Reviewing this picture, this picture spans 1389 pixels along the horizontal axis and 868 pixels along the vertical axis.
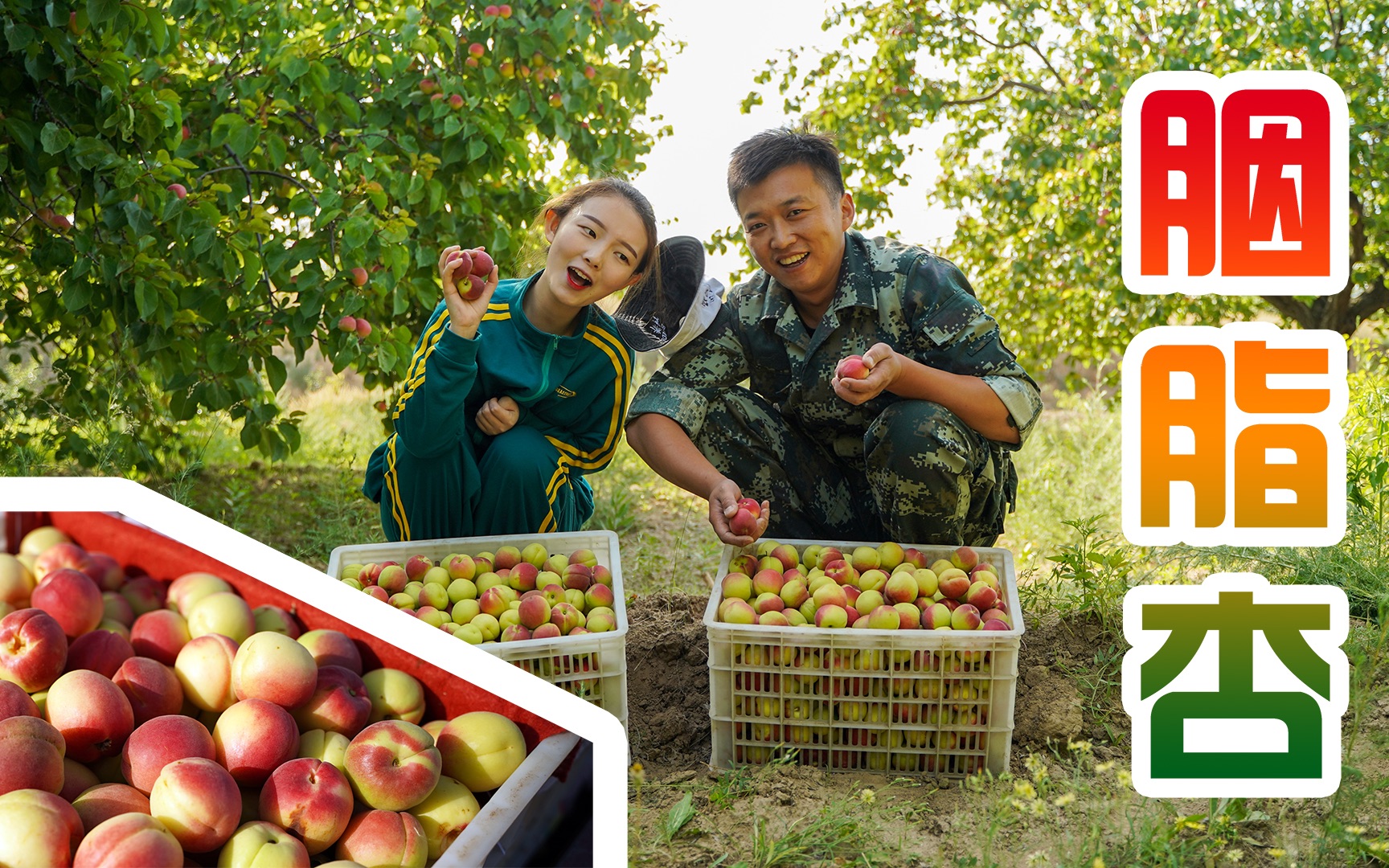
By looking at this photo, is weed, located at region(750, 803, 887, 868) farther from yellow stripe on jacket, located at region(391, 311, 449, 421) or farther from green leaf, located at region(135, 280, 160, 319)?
green leaf, located at region(135, 280, 160, 319)

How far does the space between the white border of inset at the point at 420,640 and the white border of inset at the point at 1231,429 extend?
1.65 m

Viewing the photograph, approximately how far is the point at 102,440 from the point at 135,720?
9.49 ft

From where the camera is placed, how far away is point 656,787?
1941 mm

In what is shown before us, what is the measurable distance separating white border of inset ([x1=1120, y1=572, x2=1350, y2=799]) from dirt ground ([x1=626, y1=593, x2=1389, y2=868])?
0.03 m

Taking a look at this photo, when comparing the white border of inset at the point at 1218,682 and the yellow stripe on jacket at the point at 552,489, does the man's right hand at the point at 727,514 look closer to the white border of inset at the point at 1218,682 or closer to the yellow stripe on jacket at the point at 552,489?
the yellow stripe on jacket at the point at 552,489

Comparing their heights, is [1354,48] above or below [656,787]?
above

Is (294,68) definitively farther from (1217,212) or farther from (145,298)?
(1217,212)

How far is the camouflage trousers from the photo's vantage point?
239 centimetres

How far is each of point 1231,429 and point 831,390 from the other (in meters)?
0.84

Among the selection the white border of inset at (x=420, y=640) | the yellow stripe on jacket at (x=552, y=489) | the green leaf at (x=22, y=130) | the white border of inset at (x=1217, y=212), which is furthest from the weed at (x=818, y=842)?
the green leaf at (x=22, y=130)

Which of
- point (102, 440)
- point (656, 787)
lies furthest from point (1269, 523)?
point (102, 440)

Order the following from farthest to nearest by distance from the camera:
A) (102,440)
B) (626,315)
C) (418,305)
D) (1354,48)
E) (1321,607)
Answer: (1354,48), (418,305), (102,440), (626,315), (1321,607)

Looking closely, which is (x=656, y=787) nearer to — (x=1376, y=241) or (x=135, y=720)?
(x=135, y=720)

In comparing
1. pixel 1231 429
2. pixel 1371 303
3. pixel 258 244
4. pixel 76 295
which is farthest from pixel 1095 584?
pixel 1371 303
